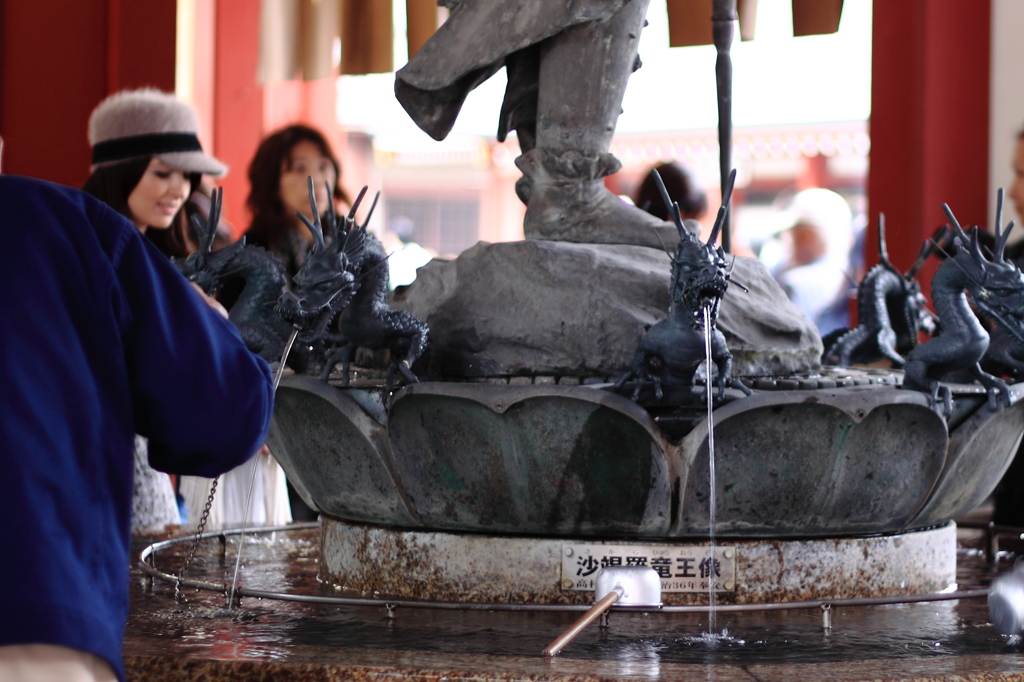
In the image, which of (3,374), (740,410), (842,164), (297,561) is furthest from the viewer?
(842,164)

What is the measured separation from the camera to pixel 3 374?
4.13ft

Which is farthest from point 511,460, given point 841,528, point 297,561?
point 297,561

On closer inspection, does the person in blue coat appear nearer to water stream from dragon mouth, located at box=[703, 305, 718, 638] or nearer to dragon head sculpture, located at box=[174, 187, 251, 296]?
water stream from dragon mouth, located at box=[703, 305, 718, 638]

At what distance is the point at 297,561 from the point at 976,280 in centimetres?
165

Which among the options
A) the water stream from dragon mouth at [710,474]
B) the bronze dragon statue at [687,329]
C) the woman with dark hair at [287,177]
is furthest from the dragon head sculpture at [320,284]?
the woman with dark hair at [287,177]

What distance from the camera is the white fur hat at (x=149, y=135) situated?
3.58m

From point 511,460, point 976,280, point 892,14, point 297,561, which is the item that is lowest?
point 297,561

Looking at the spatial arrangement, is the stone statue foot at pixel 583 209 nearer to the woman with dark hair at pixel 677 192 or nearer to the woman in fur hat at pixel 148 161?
the woman in fur hat at pixel 148 161

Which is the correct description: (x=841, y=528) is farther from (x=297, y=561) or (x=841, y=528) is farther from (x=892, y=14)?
(x=892, y=14)

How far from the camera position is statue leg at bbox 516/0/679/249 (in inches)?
108

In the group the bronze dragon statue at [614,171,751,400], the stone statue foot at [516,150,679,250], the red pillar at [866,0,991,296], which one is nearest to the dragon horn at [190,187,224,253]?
the stone statue foot at [516,150,679,250]

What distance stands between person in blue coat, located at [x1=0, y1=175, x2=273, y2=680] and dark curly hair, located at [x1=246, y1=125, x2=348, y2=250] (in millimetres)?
2680

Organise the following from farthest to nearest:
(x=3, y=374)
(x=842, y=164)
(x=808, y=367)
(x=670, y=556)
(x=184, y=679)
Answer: (x=842, y=164) < (x=808, y=367) < (x=670, y=556) < (x=184, y=679) < (x=3, y=374)

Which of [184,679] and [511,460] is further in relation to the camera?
[511,460]
